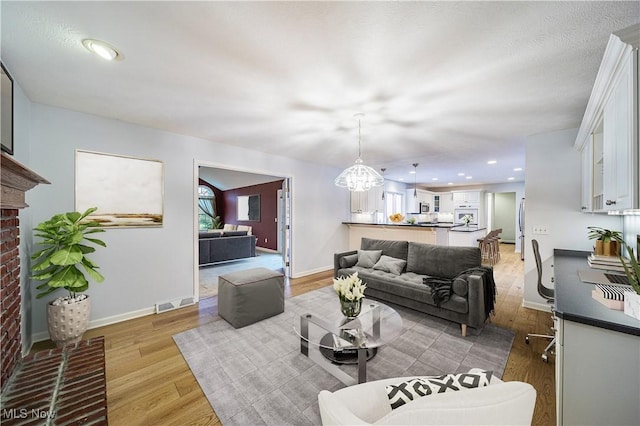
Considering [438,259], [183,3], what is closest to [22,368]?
[183,3]

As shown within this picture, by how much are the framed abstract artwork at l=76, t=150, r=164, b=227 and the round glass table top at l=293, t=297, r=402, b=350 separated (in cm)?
259

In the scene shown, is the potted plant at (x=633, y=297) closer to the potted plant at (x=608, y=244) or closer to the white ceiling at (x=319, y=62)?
the white ceiling at (x=319, y=62)

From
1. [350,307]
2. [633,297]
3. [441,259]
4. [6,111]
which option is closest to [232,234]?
[6,111]

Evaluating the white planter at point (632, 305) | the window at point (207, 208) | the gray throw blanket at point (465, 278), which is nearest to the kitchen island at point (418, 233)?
the gray throw blanket at point (465, 278)

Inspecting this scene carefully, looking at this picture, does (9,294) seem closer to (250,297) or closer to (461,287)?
(250,297)

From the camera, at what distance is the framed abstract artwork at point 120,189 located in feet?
9.46

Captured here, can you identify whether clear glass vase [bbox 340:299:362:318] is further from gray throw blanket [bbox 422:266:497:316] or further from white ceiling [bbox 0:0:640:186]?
white ceiling [bbox 0:0:640:186]

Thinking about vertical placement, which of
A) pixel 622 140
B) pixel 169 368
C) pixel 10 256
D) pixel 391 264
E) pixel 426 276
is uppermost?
pixel 622 140

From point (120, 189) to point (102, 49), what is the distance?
1.94 metres

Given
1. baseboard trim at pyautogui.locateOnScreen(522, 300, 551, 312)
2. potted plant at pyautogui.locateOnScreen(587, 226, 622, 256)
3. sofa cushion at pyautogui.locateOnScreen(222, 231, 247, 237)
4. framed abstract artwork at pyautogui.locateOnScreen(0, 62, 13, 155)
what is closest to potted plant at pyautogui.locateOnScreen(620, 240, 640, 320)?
potted plant at pyautogui.locateOnScreen(587, 226, 622, 256)

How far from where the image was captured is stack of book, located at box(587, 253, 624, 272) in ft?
7.52

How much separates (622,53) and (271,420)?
2.98 metres

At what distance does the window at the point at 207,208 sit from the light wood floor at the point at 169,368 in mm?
7237

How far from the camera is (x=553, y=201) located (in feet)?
11.0
